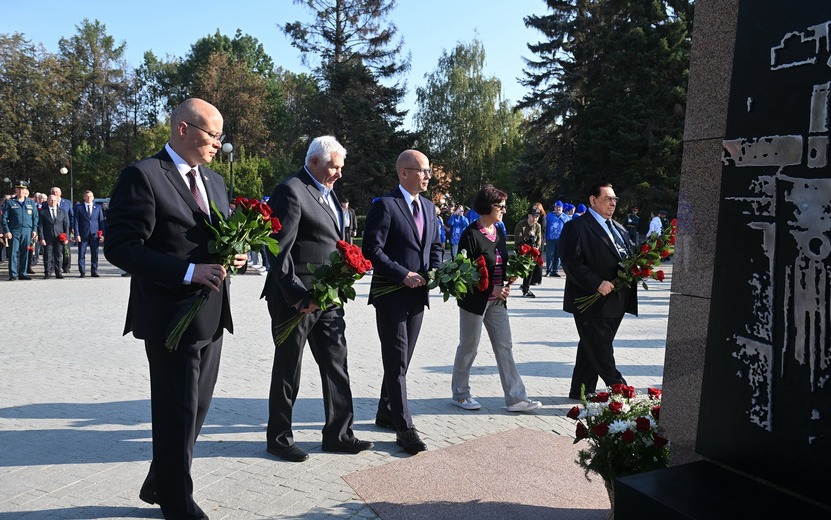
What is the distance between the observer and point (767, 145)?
277 cm

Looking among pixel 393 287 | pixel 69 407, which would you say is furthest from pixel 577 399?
pixel 69 407

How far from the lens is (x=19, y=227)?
16531mm

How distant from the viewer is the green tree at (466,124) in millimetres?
48562

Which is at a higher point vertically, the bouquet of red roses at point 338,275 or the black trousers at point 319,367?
the bouquet of red roses at point 338,275

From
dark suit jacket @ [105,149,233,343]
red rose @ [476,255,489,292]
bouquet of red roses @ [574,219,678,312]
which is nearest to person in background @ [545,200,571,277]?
bouquet of red roses @ [574,219,678,312]

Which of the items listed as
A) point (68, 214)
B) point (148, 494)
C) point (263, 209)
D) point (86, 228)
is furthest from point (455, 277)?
point (68, 214)

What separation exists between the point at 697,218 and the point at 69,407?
531 cm

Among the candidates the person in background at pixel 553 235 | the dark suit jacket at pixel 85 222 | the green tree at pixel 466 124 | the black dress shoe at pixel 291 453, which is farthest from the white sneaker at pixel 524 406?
the green tree at pixel 466 124

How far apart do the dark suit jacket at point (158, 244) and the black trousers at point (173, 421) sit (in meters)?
0.10

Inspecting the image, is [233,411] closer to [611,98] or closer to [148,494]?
[148,494]

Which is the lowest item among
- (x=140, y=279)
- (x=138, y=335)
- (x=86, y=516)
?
(x=86, y=516)

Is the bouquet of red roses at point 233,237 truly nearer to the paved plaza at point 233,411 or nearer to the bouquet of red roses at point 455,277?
the paved plaza at point 233,411

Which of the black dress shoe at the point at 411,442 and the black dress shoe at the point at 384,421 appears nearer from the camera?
the black dress shoe at the point at 411,442

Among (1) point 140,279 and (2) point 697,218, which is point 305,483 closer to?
(1) point 140,279
